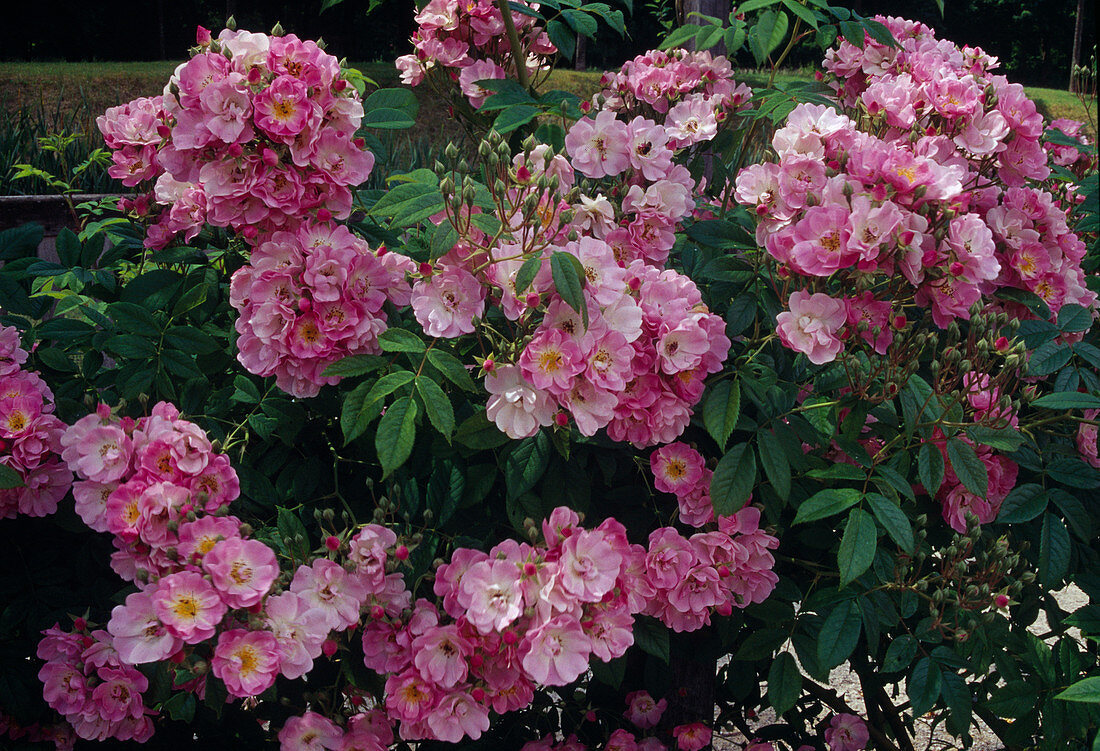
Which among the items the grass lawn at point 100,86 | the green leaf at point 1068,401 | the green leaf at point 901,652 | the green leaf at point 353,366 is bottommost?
the grass lawn at point 100,86

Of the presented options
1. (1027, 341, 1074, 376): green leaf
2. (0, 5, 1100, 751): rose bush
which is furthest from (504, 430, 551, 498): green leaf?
(1027, 341, 1074, 376): green leaf

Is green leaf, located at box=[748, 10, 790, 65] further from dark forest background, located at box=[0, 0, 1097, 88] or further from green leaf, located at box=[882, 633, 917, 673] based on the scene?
dark forest background, located at box=[0, 0, 1097, 88]

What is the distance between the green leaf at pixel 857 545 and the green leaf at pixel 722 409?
0.22 m

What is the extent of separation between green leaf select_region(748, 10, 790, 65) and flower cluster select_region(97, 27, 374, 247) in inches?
31.5

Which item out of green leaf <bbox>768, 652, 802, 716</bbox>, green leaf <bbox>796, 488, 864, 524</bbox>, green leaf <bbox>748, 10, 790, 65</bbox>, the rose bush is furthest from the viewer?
green leaf <bbox>748, 10, 790, 65</bbox>

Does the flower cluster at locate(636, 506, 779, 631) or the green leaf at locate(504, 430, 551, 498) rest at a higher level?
the green leaf at locate(504, 430, 551, 498)

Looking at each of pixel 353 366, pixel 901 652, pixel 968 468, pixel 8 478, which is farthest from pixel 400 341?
pixel 901 652

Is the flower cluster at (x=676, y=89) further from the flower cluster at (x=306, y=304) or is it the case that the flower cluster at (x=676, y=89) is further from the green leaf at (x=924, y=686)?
the green leaf at (x=924, y=686)

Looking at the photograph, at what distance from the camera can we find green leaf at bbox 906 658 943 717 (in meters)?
1.44

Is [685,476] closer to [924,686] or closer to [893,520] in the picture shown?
[893,520]

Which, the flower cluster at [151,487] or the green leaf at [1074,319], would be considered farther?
the green leaf at [1074,319]

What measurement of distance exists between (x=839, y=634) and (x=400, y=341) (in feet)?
2.62

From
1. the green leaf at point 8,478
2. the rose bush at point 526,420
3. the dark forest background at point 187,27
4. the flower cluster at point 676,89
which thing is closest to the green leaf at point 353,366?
the rose bush at point 526,420

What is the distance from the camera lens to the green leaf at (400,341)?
1270 mm
